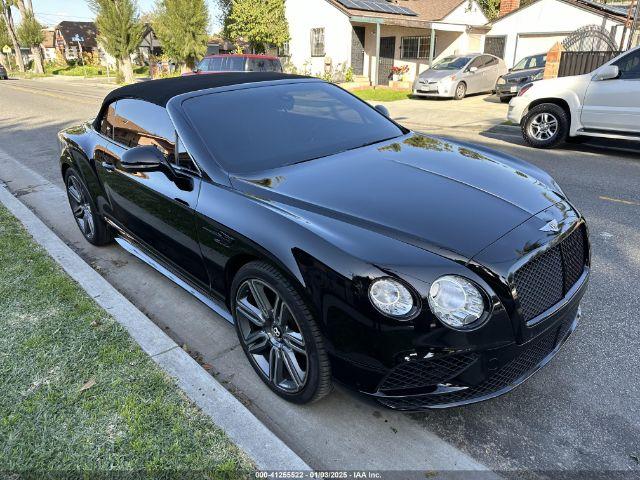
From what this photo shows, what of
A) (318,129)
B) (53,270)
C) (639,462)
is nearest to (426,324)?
(639,462)

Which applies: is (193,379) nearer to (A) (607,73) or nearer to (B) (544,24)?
(A) (607,73)

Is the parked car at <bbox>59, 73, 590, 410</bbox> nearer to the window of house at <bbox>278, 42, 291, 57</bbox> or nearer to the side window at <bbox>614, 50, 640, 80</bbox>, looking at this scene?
the side window at <bbox>614, 50, 640, 80</bbox>

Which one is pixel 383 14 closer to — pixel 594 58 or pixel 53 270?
pixel 594 58

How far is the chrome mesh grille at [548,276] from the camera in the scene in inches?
84.3

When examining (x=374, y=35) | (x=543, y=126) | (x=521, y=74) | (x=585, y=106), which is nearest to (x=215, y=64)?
(x=374, y=35)

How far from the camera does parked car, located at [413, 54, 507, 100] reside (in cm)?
1692

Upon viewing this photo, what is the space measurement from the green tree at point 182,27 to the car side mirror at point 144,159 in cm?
3081

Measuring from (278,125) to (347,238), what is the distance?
141 centimetres

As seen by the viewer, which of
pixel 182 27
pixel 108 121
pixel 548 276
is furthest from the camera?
pixel 182 27

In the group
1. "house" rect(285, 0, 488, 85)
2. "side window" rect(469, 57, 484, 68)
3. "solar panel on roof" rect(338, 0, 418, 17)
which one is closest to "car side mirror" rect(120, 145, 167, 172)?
"side window" rect(469, 57, 484, 68)

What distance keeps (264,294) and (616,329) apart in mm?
2368

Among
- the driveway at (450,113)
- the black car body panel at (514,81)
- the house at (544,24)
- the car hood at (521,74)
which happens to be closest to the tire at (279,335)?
the driveway at (450,113)

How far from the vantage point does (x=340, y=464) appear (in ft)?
7.45

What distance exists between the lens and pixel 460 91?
1739cm
